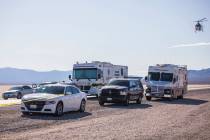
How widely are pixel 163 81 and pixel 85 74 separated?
6848 millimetres

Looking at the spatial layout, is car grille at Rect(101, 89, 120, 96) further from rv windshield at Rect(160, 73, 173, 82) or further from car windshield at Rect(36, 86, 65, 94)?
rv windshield at Rect(160, 73, 173, 82)

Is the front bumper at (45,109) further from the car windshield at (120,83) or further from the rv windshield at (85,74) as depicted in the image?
the rv windshield at (85,74)

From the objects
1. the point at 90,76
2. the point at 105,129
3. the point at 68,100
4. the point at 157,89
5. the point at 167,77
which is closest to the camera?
the point at 105,129

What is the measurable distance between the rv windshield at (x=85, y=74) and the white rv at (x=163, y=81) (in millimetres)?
4749

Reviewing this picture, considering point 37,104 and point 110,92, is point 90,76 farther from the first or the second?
point 37,104

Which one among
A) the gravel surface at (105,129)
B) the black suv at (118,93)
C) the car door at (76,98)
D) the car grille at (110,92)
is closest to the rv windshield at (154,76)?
the black suv at (118,93)

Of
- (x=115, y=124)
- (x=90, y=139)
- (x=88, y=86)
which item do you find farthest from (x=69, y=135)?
(x=88, y=86)

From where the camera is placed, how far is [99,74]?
38.4 metres

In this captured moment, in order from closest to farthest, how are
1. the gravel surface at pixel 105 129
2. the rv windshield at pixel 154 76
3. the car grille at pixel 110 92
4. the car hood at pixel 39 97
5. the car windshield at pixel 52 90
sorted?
the gravel surface at pixel 105 129 → the car hood at pixel 39 97 → the car windshield at pixel 52 90 → the car grille at pixel 110 92 → the rv windshield at pixel 154 76

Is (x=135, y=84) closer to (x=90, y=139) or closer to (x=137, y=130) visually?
(x=137, y=130)

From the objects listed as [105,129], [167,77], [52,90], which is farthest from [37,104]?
[167,77]

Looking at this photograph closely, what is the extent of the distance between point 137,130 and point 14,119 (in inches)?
243

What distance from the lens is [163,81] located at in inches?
1524

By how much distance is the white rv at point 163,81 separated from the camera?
38156 millimetres
